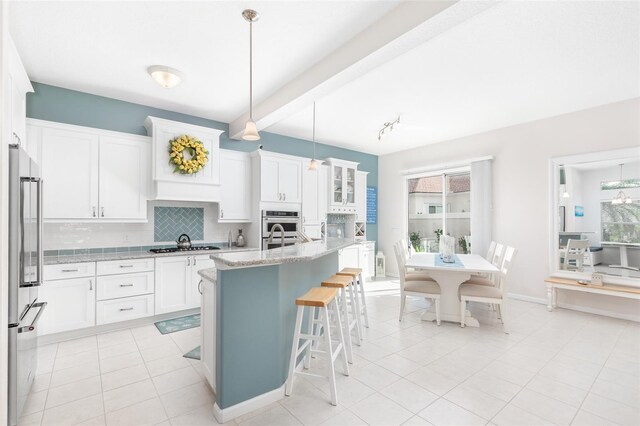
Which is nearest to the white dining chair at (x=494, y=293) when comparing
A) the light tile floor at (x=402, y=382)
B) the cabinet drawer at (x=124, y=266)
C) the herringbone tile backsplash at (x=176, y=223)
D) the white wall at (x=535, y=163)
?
the light tile floor at (x=402, y=382)

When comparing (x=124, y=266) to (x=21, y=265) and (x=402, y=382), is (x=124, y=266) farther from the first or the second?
(x=402, y=382)

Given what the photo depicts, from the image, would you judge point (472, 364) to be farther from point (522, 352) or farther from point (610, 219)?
point (610, 219)

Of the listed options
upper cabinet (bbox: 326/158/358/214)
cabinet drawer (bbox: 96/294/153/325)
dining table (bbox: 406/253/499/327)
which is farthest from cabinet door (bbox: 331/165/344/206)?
cabinet drawer (bbox: 96/294/153/325)

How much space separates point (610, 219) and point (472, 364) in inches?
133

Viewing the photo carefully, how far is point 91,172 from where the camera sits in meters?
3.60

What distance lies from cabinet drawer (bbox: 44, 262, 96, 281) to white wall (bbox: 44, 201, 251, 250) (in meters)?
0.55

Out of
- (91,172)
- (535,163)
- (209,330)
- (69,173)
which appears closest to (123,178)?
(91,172)

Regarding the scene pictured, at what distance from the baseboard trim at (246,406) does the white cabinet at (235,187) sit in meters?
2.90

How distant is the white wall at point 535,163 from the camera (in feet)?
13.4

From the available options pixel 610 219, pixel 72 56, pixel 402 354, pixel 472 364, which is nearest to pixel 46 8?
pixel 72 56

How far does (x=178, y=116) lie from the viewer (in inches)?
175

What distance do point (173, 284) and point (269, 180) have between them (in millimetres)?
2004

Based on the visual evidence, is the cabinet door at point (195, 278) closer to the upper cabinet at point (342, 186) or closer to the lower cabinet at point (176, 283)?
the lower cabinet at point (176, 283)

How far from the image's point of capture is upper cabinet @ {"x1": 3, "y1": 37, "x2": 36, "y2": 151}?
2.41 metres
